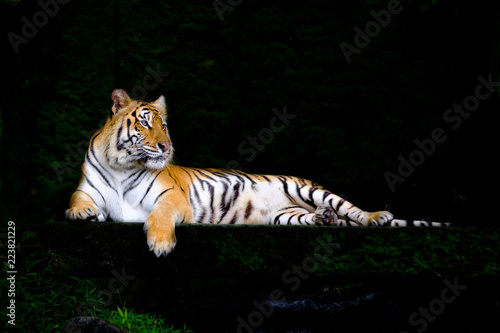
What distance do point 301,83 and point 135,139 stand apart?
1910 millimetres

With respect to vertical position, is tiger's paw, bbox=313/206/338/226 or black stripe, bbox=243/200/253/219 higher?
tiger's paw, bbox=313/206/338/226

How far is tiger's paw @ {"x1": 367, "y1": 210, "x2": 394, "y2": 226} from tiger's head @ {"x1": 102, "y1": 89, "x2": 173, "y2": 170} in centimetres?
152

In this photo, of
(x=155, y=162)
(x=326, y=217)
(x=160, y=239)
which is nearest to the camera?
(x=160, y=239)

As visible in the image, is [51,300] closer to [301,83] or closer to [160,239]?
[160,239]

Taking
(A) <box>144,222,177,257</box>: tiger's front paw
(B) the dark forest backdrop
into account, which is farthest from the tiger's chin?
(B) the dark forest backdrop

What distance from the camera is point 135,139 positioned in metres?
3.44

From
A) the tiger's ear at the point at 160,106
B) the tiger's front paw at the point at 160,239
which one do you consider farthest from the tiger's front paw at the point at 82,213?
the tiger's ear at the point at 160,106

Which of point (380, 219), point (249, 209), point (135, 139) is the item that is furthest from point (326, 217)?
point (135, 139)

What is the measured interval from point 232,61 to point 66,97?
156 cm

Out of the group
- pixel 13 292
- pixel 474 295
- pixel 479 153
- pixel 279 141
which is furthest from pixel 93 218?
pixel 479 153

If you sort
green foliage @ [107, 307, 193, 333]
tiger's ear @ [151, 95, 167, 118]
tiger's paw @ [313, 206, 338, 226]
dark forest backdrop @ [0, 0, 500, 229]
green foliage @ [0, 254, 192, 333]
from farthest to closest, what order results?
dark forest backdrop @ [0, 0, 500, 229], tiger's ear @ [151, 95, 167, 118], tiger's paw @ [313, 206, 338, 226], green foliage @ [107, 307, 193, 333], green foliage @ [0, 254, 192, 333]

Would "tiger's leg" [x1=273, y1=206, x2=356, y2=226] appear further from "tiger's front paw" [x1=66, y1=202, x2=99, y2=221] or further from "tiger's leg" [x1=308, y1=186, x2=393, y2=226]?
"tiger's front paw" [x1=66, y1=202, x2=99, y2=221]

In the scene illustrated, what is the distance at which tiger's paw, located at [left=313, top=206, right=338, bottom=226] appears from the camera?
3.57m

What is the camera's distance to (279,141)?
462 cm
